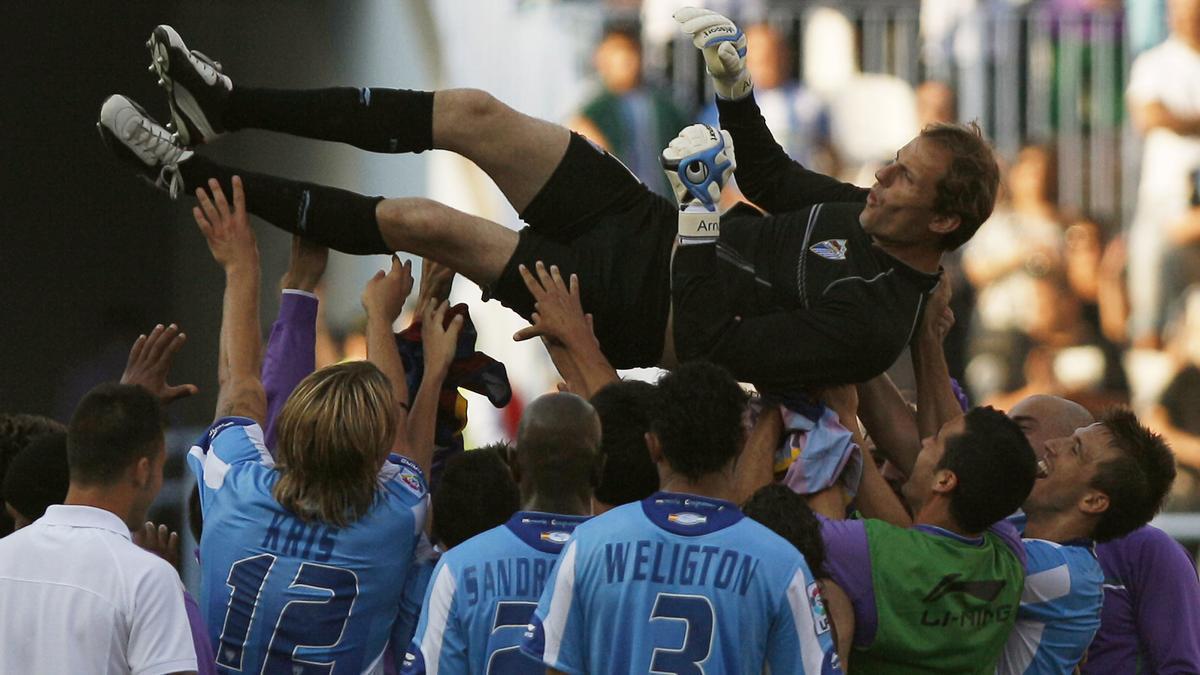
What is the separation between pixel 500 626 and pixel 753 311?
115cm

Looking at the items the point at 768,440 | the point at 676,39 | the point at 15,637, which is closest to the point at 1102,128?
the point at 676,39

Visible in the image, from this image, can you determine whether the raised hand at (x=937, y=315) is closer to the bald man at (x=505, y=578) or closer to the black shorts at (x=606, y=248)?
the black shorts at (x=606, y=248)

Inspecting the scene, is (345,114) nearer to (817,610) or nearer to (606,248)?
(606,248)

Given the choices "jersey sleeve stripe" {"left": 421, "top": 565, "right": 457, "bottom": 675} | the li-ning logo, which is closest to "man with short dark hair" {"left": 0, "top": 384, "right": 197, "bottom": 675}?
"jersey sleeve stripe" {"left": 421, "top": 565, "right": 457, "bottom": 675}

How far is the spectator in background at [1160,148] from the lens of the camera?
10148mm

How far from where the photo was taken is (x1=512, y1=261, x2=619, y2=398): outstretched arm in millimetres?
4223

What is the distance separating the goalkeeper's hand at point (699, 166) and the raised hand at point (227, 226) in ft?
3.51

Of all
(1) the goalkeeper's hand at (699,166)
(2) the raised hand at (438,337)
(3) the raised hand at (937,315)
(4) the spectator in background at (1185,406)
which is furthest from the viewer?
(4) the spectator in background at (1185,406)

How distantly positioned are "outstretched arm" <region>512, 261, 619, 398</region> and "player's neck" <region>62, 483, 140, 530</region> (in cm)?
114

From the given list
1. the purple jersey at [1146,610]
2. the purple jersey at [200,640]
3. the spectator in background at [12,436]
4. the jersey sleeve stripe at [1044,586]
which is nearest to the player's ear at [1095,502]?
the jersey sleeve stripe at [1044,586]

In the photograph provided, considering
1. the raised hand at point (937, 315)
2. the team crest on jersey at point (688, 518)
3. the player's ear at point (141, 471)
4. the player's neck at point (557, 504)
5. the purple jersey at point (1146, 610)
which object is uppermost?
the raised hand at point (937, 315)

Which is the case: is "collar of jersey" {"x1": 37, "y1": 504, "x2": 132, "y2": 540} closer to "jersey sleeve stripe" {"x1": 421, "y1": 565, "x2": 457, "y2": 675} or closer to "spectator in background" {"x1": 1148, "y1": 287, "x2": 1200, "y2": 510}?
"jersey sleeve stripe" {"x1": 421, "y1": 565, "x2": 457, "y2": 675}

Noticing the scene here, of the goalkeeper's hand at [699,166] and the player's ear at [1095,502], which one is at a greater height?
the goalkeeper's hand at [699,166]

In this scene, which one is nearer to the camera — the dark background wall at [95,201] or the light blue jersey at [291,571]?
the light blue jersey at [291,571]
